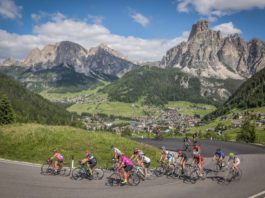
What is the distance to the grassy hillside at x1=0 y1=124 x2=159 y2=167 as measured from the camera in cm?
3559

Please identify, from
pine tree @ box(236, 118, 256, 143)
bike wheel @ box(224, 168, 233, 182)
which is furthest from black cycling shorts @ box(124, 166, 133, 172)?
pine tree @ box(236, 118, 256, 143)

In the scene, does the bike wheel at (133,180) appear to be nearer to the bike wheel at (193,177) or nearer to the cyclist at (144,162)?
the cyclist at (144,162)

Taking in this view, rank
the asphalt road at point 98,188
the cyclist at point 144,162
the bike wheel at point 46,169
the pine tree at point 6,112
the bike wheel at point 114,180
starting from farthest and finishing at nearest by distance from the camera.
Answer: the pine tree at point 6,112 < the cyclist at point 144,162 < the bike wheel at point 46,169 < the bike wheel at point 114,180 < the asphalt road at point 98,188

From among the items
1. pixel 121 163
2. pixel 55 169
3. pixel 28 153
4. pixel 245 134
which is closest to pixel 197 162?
pixel 121 163

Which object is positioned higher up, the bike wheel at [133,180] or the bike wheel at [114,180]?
the bike wheel at [133,180]

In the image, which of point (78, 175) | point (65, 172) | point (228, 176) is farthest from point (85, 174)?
point (228, 176)

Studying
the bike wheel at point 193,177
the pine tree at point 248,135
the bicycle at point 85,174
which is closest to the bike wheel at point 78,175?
the bicycle at point 85,174

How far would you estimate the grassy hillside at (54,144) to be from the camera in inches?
1401

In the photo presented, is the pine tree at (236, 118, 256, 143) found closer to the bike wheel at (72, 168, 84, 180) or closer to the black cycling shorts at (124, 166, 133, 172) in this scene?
the black cycling shorts at (124, 166, 133, 172)

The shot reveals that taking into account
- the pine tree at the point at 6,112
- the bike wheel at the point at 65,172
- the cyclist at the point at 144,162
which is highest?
the pine tree at the point at 6,112

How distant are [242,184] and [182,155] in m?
6.36

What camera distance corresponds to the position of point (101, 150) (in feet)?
128

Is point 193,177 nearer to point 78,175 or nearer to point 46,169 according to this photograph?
point 78,175

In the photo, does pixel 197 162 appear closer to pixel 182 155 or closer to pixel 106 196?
pixel 182 155
